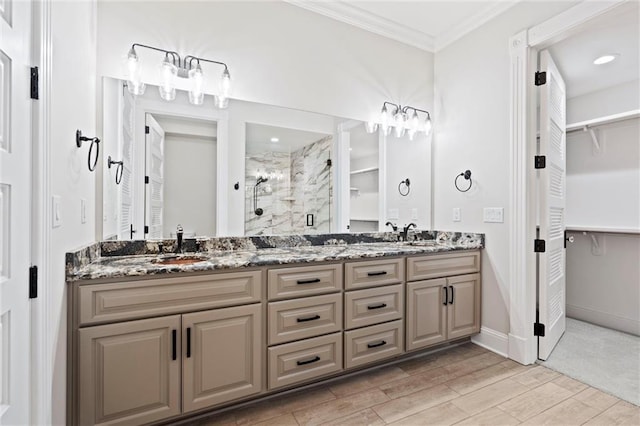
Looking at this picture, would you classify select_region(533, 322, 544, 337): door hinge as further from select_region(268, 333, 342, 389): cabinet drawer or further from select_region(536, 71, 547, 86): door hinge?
select_region(536, 71, 547, 86): door hinge

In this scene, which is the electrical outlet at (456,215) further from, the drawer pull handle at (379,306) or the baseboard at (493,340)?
the drawer pull handle at (379,306)

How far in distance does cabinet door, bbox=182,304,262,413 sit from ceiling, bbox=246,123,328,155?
120cm

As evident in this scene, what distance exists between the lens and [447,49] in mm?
2996

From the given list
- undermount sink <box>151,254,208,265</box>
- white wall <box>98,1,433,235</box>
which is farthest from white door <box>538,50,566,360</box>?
undermount sink <box>151,254,208,265</box>

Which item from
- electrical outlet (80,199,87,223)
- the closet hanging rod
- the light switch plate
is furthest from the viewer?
the closet hanging rod

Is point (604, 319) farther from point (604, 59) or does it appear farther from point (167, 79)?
point (167, 79)

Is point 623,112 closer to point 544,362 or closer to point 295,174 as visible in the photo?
point 544,362

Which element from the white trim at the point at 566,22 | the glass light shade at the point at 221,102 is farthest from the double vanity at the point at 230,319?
the white trim at the point at 566,22

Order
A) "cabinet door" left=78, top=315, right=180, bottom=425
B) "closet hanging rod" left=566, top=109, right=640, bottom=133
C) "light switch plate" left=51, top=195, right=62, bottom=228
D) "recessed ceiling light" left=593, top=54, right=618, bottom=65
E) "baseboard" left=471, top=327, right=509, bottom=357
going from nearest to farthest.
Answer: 1. "light switch plate" left=51, top=195, right=62, bottom=228
2. "cabinet door" left=78, top=315, right=180, bottom=425
3. "baseboard" left=471, top=327, right=509, bottom=357
4. "recessed ceiling light" left=593, top=54, right=618, bottom=65
5. "closet hanging rod" left=566, top=109, right=640, bottom=133

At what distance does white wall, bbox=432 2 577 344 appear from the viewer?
2.49 m

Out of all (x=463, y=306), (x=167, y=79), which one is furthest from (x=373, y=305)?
(x=167, y=79)

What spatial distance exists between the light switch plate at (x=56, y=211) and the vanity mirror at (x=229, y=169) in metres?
0.64

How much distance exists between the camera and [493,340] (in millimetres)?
2574

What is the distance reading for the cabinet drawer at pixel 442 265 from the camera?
2305 millimetres
